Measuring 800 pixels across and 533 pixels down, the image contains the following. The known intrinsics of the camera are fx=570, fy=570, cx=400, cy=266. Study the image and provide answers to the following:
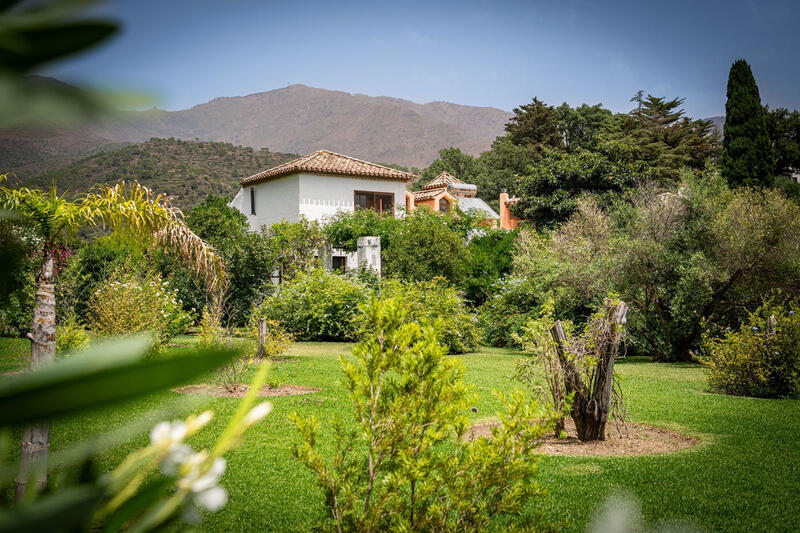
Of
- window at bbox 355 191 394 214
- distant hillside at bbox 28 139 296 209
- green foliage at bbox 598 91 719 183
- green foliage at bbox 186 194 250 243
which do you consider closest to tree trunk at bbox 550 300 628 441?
green foliage at bbox 186 194 250 243

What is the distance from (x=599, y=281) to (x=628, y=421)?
268 inches

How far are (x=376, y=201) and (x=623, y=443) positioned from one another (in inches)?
777

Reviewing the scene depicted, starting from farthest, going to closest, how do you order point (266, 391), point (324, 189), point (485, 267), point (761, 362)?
point (324, 189) < point (485, 267) < point (761, 362) < point (266, 391)

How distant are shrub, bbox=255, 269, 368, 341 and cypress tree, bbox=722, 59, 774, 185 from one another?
1618cm

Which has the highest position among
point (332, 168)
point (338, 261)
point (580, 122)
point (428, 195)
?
point (580, 122)

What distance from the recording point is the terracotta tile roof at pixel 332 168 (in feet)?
78.0

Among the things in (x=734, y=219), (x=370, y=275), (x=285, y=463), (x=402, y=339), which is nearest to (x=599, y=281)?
(x=734, y=219)

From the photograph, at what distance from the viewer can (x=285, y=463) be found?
18.0ft

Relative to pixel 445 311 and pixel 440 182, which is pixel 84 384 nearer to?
pixel 445 311

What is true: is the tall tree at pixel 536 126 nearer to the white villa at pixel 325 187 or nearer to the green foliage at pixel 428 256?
the white villa at pixel 325 187

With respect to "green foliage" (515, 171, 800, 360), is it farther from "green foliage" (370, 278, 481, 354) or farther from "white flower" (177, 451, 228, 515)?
"white flower" (177, 451, 228, 515)

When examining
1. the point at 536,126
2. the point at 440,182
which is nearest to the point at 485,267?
the point at 440,182

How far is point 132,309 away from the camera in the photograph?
10.3 meters

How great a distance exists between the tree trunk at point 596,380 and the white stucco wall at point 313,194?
17565 millimetres
